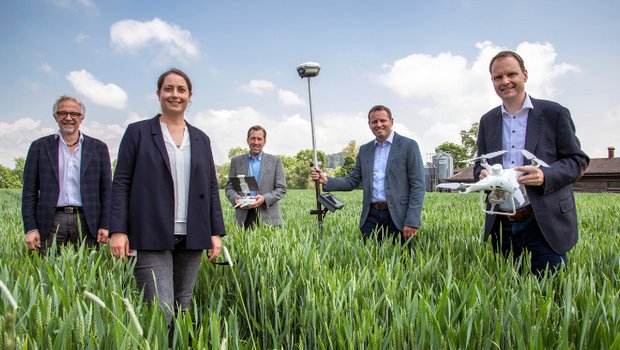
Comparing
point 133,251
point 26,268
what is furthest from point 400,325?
point 26,268

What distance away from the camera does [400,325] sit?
157 cm

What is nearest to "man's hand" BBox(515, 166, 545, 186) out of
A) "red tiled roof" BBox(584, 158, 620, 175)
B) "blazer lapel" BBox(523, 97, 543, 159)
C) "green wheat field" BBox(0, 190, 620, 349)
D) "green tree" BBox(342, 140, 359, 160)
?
"blazer lapel" BBox(523, 97, 543, 159)

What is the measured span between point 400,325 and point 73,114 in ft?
9.66

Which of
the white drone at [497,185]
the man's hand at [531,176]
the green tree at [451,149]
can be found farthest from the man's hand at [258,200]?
the green tree at [451,149]

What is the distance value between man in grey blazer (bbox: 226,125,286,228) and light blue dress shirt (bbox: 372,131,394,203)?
1.15m

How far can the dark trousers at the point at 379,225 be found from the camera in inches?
160

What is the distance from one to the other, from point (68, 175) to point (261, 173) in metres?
2.00

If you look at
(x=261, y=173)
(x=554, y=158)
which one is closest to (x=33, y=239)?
(x=261, y=173)

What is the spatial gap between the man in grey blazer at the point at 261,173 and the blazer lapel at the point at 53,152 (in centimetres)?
178

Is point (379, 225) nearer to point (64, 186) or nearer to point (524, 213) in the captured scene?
point (524, 213)

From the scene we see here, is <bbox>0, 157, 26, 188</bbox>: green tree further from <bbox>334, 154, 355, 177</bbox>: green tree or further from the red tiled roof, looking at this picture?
the red tiled roof

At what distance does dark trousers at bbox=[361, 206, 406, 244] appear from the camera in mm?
4055

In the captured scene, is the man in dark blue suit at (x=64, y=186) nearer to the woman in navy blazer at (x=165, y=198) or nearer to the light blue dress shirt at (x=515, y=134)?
the woman in navy blazer at (x=165, y=198)

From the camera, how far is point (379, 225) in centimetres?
420
